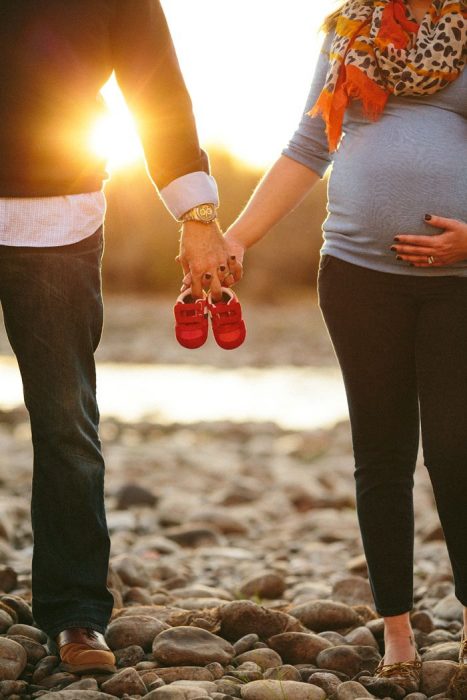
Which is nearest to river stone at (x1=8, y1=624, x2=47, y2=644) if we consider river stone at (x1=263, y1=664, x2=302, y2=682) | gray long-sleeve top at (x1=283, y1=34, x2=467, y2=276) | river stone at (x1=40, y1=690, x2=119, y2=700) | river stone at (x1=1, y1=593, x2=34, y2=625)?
river stone at (x1=1, y1=593, x2=34, y2=625)

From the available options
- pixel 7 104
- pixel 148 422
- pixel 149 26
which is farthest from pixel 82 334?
pixel 148 422

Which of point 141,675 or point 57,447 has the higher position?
point 57,447

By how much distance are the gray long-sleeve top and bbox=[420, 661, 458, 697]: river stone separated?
1036mm

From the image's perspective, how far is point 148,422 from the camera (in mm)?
11047

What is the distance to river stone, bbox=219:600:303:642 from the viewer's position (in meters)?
3.15

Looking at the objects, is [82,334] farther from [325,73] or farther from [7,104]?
[325,73]

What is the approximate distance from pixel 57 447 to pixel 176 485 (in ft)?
14.9

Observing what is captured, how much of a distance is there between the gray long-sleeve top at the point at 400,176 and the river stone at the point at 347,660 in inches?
43.0

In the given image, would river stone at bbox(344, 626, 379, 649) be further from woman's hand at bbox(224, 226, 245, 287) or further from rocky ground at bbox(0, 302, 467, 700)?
woman's hand at bbox(224, 226, 245, 287)

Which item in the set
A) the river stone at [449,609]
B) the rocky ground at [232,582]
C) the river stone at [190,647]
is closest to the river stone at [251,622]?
the rocky ground at [232,582]

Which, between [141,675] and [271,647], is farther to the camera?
[271,647]

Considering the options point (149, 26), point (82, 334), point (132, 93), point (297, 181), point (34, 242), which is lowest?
point (82, 334)

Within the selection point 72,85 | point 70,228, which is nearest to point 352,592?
point 70,228

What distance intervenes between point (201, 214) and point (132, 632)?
1187mm
